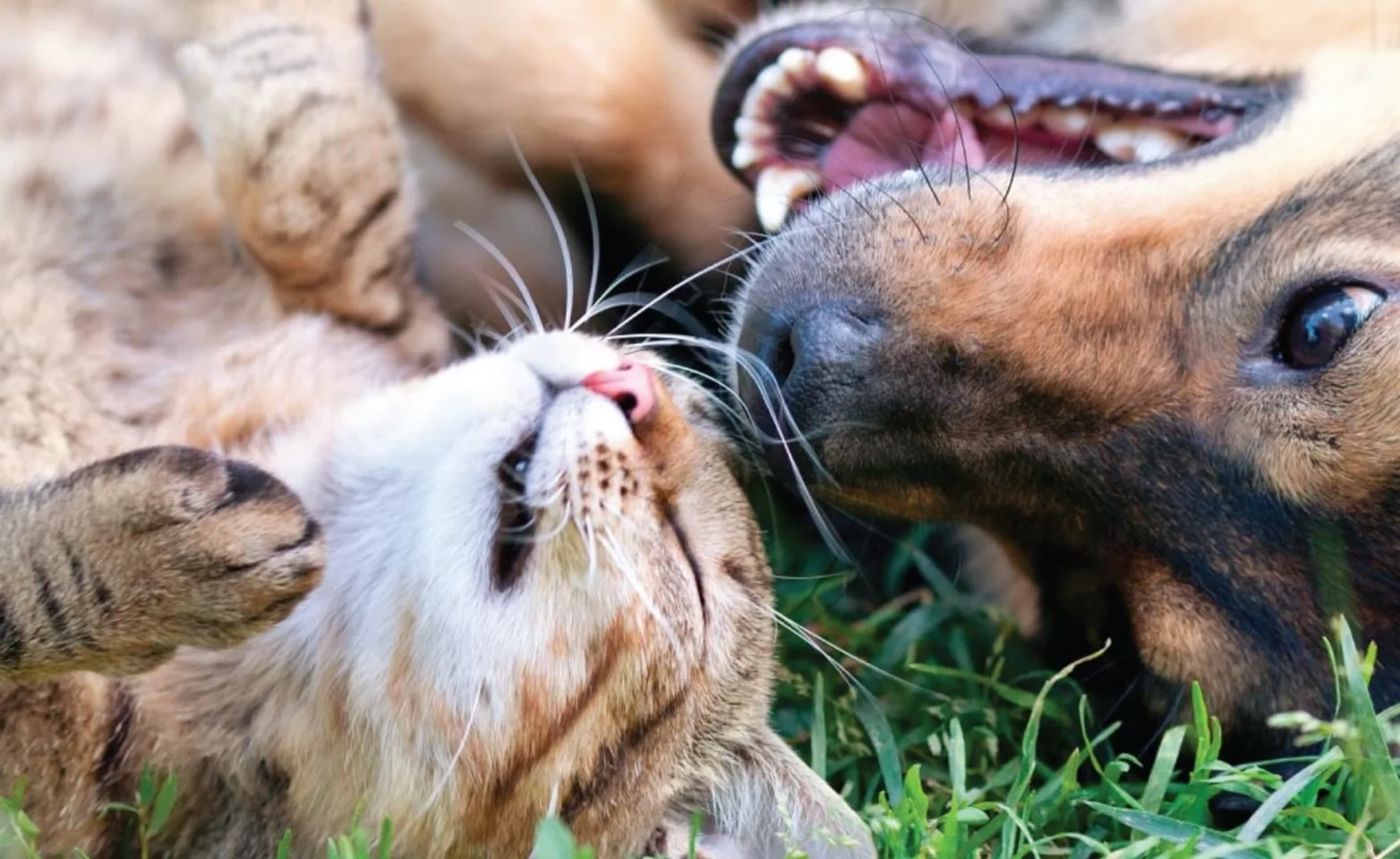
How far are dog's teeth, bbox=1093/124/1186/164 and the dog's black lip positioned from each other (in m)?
0.04

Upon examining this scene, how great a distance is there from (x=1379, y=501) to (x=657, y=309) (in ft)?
4.64

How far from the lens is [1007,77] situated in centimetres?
256

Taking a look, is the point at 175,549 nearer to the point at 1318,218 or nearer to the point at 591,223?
the point at 591,223

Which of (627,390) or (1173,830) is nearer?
(1173,830)

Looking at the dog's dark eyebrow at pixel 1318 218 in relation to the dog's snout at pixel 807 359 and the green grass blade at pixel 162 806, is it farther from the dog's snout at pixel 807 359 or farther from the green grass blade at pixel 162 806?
the green grass blade at pixel 162 806

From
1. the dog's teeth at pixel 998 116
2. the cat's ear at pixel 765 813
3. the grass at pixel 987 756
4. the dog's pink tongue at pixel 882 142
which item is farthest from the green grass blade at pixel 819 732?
the dog's teeth at pixel 998 116

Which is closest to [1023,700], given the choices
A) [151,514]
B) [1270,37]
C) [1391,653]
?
[1391,653]

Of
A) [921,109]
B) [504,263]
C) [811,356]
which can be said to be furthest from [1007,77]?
[504,263]

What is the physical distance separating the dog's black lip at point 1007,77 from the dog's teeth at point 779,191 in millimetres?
98

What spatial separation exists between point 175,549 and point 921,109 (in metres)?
1.57

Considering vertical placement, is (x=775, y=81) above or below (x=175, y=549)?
above

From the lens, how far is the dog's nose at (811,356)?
205 centimetres

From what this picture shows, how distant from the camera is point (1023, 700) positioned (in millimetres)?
2562

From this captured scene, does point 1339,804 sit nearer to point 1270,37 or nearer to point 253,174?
point 1270,37
